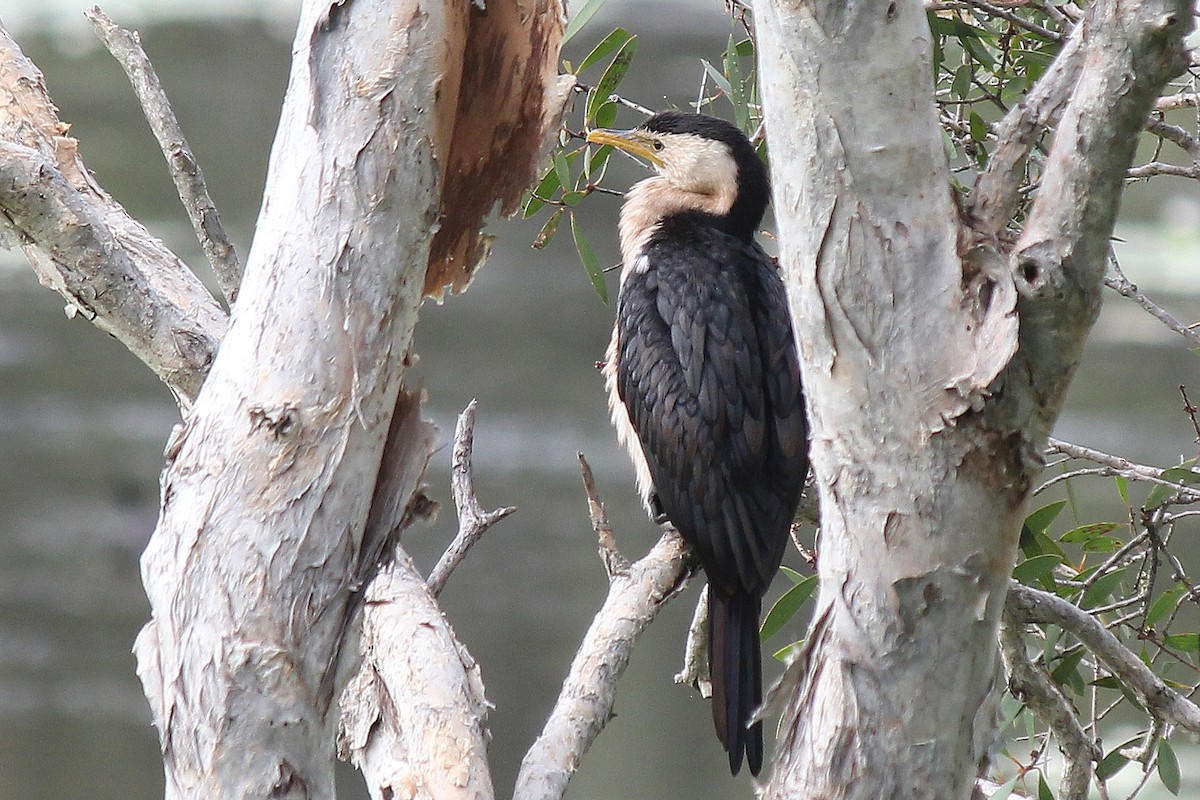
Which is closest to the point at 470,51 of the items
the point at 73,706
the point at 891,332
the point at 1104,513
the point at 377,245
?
the point at 377,245

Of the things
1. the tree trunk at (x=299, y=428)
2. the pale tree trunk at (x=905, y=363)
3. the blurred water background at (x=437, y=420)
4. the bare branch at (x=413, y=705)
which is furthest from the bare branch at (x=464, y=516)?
the blurred water background at (x=437, y=420)

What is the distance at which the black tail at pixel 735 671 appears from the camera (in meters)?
1.42

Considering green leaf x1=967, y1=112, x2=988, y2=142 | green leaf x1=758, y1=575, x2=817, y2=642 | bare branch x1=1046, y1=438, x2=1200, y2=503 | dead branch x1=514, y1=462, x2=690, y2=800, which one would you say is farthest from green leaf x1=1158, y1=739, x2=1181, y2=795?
green leaf x1=967, y1=112, x2=988, y2=142

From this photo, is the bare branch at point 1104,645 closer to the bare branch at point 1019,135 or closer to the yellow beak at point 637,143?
the bare branch at point 1019,135

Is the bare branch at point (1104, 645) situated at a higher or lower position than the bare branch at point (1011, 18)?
lower

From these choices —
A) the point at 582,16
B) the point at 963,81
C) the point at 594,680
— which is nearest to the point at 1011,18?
the point at 963,81

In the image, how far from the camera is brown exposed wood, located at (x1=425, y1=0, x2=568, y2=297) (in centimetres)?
96

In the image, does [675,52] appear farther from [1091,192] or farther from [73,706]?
[73,706]

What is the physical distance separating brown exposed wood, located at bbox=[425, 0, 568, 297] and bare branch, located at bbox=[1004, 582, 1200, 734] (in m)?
0.57

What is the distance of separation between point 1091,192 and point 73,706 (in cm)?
366

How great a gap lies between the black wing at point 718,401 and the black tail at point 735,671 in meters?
0.03

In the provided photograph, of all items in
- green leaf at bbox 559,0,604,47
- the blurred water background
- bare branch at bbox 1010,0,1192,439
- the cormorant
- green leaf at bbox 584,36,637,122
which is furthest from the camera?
the blurred water background

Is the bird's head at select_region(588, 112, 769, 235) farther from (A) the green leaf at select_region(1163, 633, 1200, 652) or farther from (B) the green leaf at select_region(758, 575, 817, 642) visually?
(A) the green leaf at select_region(1163, 633, 1200, 652)

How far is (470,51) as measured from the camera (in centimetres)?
97
